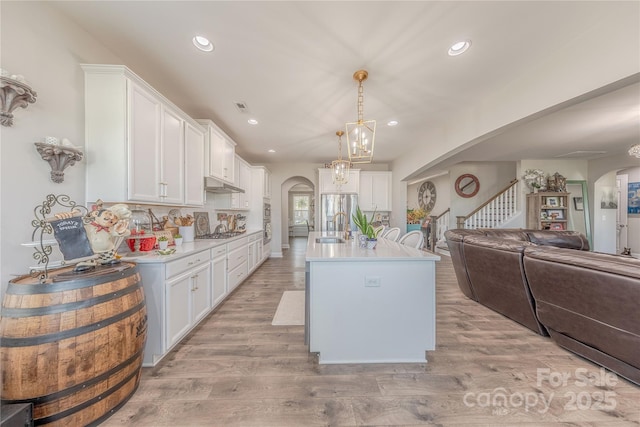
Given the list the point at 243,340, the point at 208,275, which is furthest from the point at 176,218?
the point at 243,340

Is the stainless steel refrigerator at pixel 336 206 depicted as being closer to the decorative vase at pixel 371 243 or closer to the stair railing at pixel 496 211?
the stair railing at pixel 496 211

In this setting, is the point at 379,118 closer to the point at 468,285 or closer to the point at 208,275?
the point at 468,285

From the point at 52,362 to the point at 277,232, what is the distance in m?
5.18

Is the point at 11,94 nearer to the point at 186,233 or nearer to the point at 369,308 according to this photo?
the point at 186,233

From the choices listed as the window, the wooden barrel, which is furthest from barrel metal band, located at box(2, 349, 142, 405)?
the window

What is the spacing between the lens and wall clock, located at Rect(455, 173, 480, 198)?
6.89 m

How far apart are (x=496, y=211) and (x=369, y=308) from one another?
5.97m

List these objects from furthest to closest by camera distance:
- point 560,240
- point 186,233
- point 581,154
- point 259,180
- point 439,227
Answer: point 439,227 → point 259,180 → point 581,154 → point 560,240 → point 186,233

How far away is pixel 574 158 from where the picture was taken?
223 inches

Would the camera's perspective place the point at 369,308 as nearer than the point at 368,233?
Yes

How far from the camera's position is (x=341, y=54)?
6.70ft

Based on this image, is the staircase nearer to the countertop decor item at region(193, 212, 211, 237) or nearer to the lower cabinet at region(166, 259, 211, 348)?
the countertop decor item at region(193, 212, 211, 237)

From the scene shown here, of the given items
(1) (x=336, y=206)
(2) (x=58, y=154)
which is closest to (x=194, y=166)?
(2) (x=58, y=154)

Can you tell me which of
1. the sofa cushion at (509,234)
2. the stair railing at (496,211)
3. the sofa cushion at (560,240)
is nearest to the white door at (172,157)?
the sofa cushion at (509,234)
